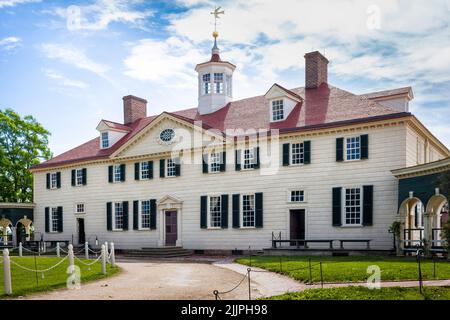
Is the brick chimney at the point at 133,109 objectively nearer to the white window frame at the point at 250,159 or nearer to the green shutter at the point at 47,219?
the green shutter at the point at 47,219

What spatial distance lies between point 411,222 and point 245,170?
892 centimetres

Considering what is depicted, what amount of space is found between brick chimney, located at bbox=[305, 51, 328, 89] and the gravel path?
50.2ft

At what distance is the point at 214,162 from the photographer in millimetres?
29141

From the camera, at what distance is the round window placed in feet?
101

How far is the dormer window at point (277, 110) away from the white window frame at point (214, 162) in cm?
381

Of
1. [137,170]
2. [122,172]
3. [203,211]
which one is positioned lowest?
[203,211]

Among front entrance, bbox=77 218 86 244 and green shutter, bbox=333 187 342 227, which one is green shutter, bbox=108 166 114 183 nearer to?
front entrance, bbox=77 218 86 244

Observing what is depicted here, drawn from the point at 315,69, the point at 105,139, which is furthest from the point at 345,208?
the point at 105,139

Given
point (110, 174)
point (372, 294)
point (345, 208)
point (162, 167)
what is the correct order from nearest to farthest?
point (372, 294)
point (345, 208)
point (162, 167)
point (110, 174)

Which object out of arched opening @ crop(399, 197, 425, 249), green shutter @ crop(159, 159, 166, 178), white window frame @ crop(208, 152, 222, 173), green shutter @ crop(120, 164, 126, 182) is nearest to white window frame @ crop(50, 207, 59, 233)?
green shutter @ crop(120, 164, 126, 182)

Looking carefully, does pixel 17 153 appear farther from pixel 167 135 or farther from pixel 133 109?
pixel 167 135

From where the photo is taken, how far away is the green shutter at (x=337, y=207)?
2452 cm

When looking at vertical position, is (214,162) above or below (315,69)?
below
